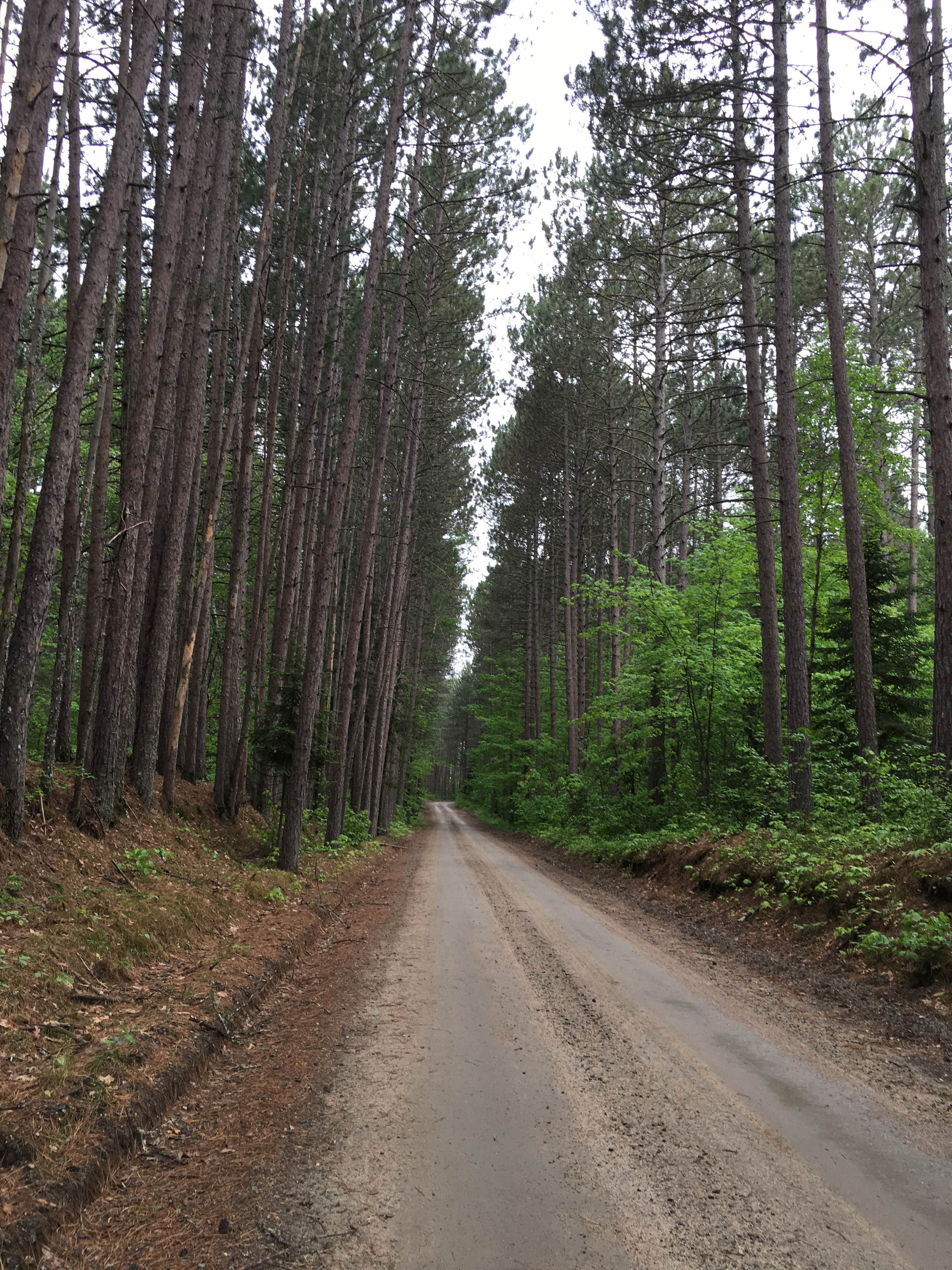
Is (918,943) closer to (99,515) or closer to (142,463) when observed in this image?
(142,463)

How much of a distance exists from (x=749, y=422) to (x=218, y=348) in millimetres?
8956

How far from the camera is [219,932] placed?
256 inches

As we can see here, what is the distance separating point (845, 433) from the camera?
1196cm

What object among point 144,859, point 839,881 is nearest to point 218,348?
point 144,859

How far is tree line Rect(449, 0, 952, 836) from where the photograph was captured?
1055 cm

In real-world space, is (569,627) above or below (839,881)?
above

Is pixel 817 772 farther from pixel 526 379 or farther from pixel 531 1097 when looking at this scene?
pixel 526 379

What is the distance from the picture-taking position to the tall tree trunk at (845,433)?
1099 centimetres

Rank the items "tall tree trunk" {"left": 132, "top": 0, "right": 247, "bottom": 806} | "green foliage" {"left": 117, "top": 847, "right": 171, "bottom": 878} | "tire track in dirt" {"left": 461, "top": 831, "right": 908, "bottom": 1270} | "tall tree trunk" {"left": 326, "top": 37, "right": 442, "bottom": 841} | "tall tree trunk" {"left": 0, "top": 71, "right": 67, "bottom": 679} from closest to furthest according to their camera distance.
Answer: "tire track in dirt" {"left": 461, "top": 831, "right": 908, "bottom": 1270} → "green foliage" {"left": 117, "top": 847, "right": 171, "bottom": 878} → "tall tree trunk" {"left": 0, "top": 71, "right": 67, "bottom": 679} → "tall tree trunk" {"left": 132, "top": 0, "right": 247, "bottom": 806} → "tall tree trunk" {"left": 326, "top": 37, "right": 442, "bottom": 841}

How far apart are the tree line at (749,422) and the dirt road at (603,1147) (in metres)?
5.58

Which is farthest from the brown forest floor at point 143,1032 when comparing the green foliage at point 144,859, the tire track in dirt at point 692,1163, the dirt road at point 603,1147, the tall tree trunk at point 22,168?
the tall tree trunk at point 22,168

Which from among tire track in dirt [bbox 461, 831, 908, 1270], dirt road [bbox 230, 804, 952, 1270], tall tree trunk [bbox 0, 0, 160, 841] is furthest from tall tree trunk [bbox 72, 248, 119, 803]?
tire track in dirt [bbox 461, 831, 908, 1270]

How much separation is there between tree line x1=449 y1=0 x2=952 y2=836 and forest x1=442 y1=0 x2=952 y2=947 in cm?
7

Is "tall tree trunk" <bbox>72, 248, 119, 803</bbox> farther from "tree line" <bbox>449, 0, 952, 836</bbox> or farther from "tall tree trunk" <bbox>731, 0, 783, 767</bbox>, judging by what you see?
"tall tree trunk" <bbox>731, 0, 783, 767</bbox>
